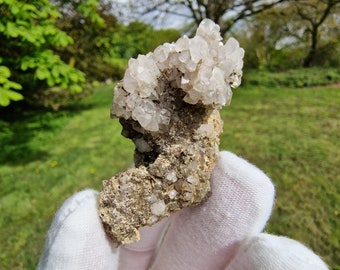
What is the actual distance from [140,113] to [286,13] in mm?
15058

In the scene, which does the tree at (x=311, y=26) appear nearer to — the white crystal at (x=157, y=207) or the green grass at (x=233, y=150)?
the green grass at (x=233, y=150)

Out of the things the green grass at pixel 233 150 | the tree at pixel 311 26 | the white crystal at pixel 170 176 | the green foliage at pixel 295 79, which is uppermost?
the tree at pixel 311 26

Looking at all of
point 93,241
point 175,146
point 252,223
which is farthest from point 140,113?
point 252,223

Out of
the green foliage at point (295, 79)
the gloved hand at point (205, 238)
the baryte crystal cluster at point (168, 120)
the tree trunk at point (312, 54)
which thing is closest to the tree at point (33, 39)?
the gloved hand at point (205, 238)

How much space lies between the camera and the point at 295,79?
559 inches

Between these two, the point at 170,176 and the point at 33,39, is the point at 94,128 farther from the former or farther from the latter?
the point at 170,176

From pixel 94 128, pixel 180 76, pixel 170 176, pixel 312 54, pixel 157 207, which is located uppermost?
pixel 312 54

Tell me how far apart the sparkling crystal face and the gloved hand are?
0.39 meters

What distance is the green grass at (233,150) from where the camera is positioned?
3.99 m

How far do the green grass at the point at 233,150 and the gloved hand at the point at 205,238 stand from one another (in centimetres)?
230

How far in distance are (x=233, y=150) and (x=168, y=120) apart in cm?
475

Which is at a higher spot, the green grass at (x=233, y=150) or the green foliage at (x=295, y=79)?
the green foliage at (x=295, y=79)

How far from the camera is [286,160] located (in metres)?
5.28

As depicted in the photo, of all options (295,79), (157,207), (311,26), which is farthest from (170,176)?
(311,26)
